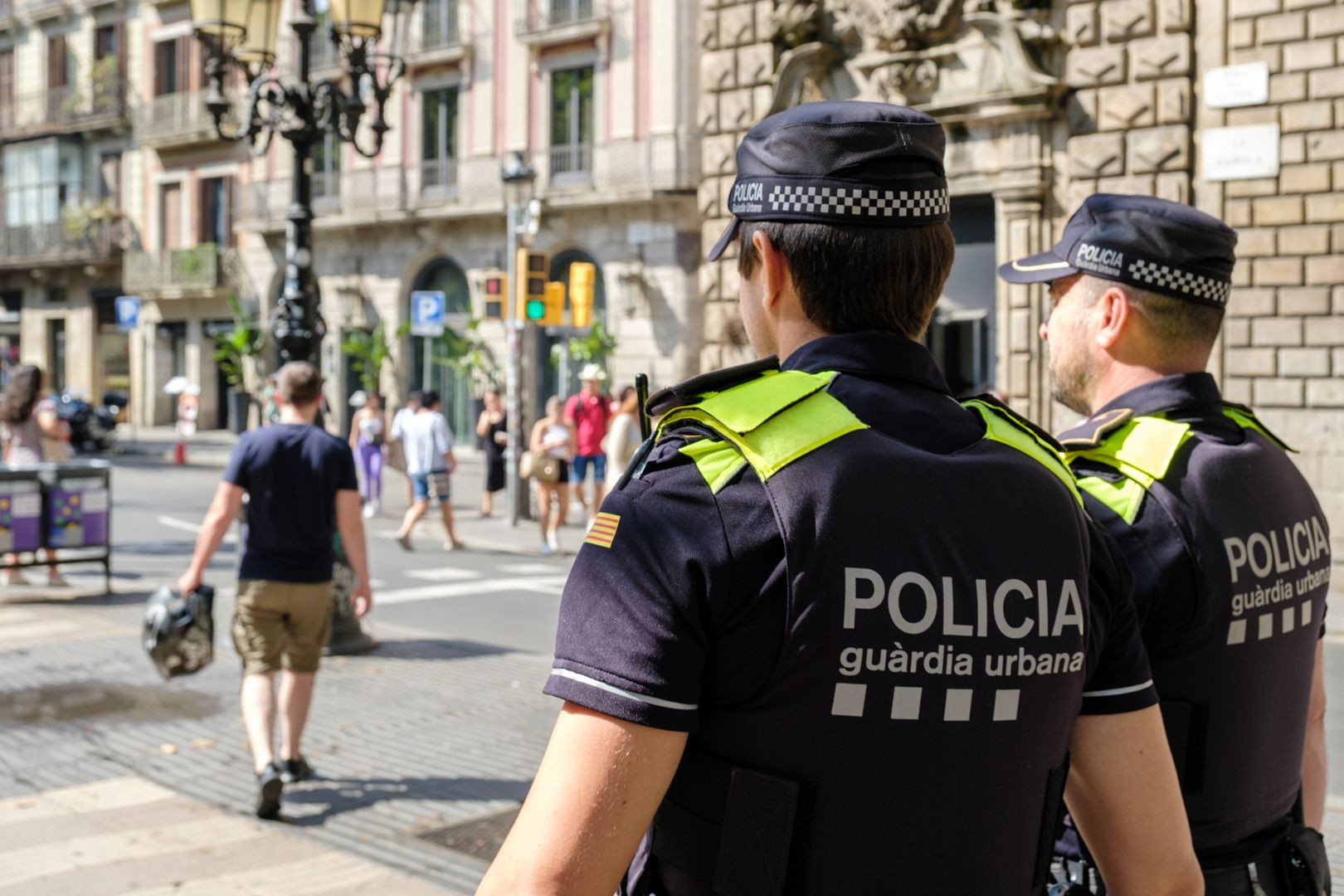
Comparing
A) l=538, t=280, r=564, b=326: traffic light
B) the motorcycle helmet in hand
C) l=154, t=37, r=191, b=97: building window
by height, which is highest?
l=154, t=37, r=191, b=97: building window

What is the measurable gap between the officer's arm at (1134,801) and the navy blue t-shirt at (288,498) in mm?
5023

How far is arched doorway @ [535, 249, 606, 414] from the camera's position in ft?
101

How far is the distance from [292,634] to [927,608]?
203 inches

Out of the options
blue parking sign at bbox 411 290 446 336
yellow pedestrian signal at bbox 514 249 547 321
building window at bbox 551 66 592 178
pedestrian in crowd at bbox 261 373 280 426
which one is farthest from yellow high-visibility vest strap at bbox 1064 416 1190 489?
building window at bbox 551 66 592 178

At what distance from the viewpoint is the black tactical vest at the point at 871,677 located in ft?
5.30

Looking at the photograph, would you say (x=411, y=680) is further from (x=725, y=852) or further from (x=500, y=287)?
(x=500, y=287)

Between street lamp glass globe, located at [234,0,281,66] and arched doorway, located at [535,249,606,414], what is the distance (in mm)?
19600

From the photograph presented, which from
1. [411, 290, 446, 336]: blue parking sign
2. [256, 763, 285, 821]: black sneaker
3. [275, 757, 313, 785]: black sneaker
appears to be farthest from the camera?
[411, 290, 446, 336]: blue parking sign

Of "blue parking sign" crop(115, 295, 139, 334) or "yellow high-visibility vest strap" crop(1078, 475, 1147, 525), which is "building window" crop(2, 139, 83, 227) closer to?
"blue parking sign" crop(115, 295, 139, 334)

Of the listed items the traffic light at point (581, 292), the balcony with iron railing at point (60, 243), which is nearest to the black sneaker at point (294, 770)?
the traffic light at point (581, 292)

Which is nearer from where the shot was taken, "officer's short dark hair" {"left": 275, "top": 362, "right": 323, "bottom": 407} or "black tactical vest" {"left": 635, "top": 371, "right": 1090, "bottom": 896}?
"black tactical vest" {"left": 635, "top": 371, "right": 1090, "bottom": 896}

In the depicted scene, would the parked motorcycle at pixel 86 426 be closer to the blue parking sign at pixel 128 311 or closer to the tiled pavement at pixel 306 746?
the blue parking sign at pixel 128 311

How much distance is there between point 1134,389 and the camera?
8.75 feet

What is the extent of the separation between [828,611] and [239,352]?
36.4 meters
